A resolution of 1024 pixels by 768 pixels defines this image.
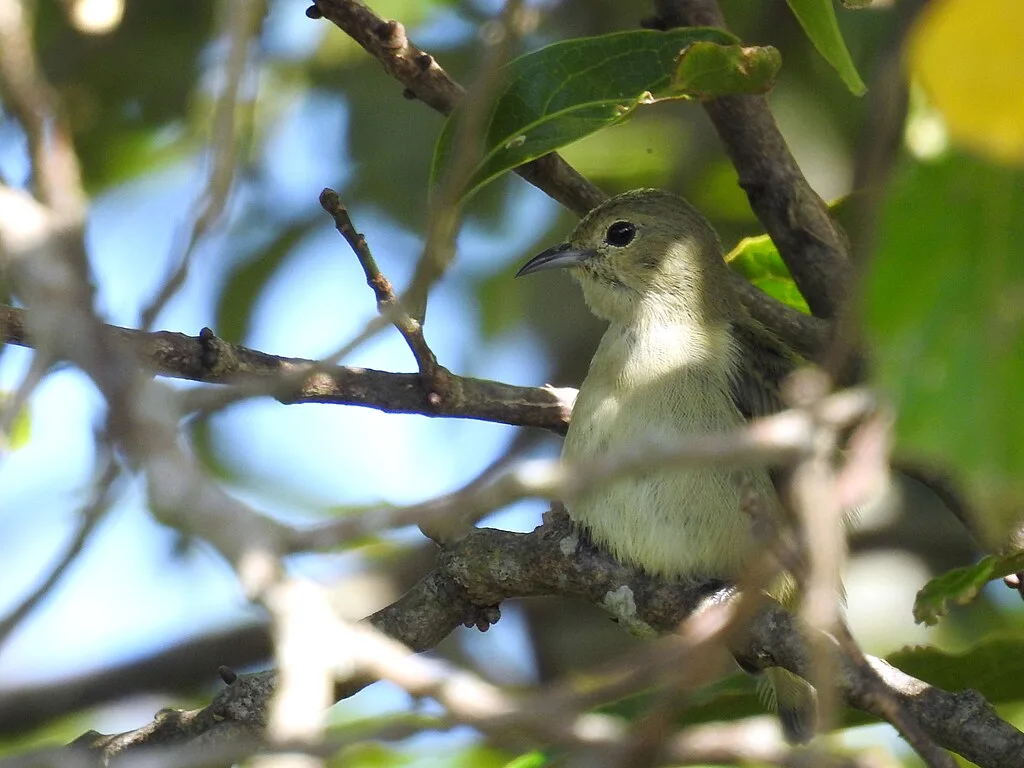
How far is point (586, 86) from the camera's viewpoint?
4.07m

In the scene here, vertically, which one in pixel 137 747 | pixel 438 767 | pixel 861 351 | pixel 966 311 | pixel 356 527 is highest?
pixel 861 351

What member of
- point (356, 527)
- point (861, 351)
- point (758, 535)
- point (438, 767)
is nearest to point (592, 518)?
point (861, 351)

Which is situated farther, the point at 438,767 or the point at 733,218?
the point at 733,218

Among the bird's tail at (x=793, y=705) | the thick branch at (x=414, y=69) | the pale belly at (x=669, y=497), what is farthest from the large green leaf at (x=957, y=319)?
the bird's tail at (x=793, y=705)

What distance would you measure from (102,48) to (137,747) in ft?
12.9

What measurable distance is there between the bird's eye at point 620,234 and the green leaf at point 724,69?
181 centimetres

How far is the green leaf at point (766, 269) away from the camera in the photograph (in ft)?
17.1

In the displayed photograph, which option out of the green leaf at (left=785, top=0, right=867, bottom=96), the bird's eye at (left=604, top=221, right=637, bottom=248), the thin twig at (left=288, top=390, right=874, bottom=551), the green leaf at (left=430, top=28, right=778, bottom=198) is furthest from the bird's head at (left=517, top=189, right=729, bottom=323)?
the thin twig at (left=288, top=390, right=874, bottom=551)

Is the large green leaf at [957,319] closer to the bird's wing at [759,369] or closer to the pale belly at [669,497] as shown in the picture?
the pale belly at [669,497]

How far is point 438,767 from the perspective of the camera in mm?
5512

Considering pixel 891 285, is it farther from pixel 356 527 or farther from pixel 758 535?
pixel 356 527

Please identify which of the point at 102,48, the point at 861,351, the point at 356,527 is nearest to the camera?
the point at 356,527

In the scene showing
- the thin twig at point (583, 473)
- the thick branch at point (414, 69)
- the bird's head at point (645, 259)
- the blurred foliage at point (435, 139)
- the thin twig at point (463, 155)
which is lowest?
the thin twig at point (583, 473)

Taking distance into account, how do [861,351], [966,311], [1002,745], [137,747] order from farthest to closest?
[861,351] → [137,747] → [1002,745] → [966,311]
